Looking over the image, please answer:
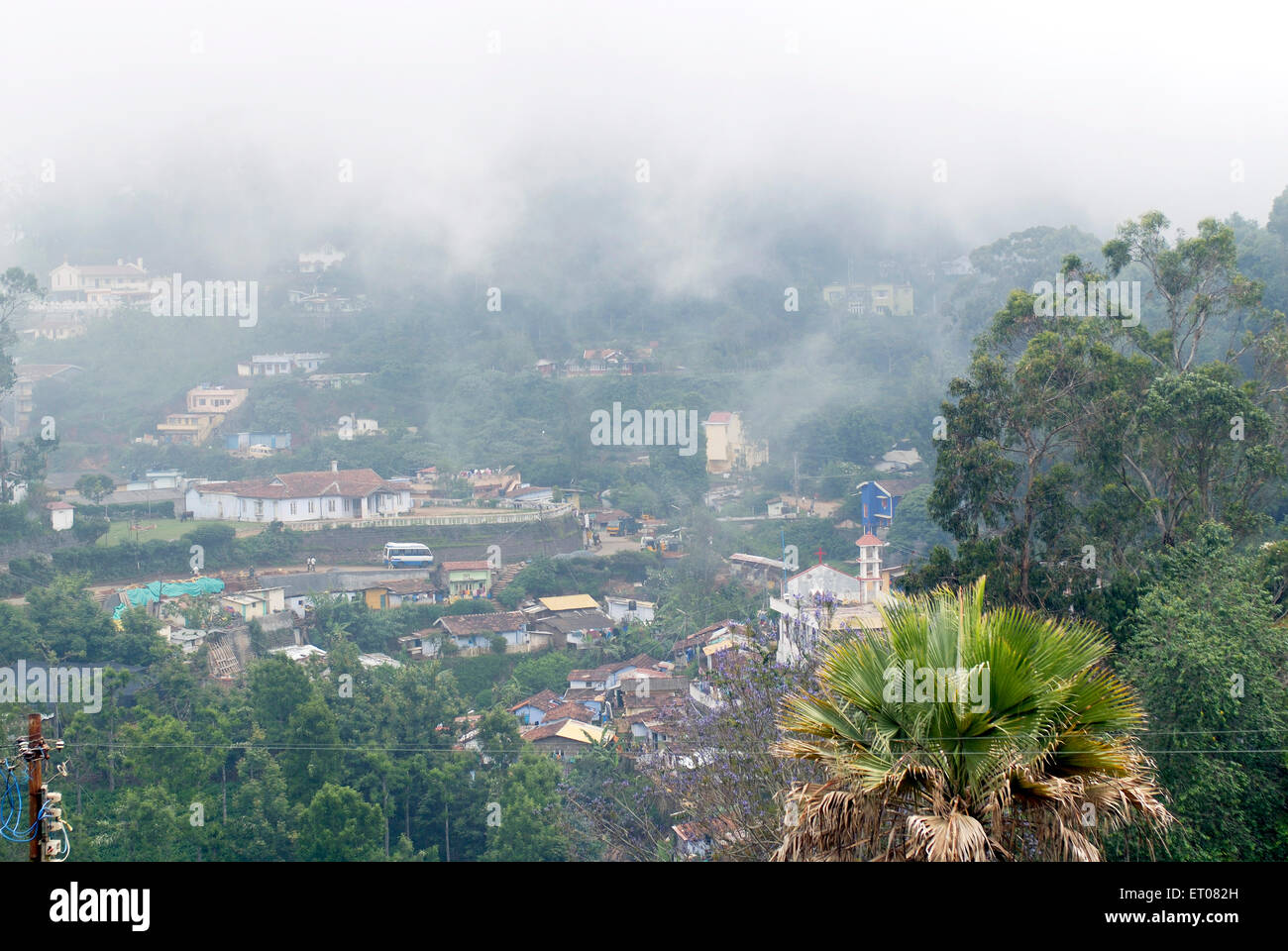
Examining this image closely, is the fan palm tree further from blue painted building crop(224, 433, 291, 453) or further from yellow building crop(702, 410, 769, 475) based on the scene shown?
blue painted building crop(224, 433, 291, 453)

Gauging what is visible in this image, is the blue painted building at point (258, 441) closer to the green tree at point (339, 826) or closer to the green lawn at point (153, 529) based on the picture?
the green lawn at point (153, 529)

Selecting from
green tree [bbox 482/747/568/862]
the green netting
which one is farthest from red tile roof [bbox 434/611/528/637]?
green tree [bbox 482/747/568/862]

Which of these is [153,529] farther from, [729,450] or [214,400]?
[729,450]

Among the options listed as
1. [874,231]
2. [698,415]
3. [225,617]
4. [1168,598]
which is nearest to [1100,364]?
[1168,598]

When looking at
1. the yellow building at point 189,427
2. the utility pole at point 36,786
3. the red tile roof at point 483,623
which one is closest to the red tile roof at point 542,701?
the red tile roof at point 483,623

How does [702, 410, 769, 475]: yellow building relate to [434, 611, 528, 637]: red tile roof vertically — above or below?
above

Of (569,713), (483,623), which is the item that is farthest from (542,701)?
(483,623)
